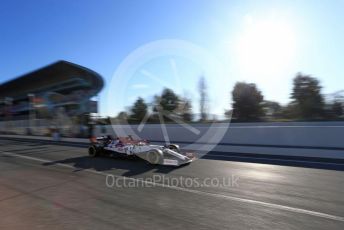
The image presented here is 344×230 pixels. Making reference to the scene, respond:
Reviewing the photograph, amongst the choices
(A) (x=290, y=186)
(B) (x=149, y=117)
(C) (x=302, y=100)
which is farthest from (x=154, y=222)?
(B) (x=149, y=117)

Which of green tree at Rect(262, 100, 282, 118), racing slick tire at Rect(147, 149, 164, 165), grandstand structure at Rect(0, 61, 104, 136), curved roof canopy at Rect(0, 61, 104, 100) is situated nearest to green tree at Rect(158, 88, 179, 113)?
grandstand structure at Rect(0, 61, 104, 136)

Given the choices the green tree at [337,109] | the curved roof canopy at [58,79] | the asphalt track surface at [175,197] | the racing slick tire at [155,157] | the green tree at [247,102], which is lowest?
the asphalt track surface at [175,197]

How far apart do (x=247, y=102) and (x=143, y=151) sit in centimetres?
2299

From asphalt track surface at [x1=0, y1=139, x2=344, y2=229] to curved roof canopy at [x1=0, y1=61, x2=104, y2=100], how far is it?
54.1m

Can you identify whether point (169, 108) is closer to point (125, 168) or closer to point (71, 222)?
point (125, 168)

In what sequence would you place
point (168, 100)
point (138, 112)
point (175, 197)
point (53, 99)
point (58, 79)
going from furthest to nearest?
point (58, 79), point (53, 99), point (168, 100), point (138, 112), point (175, 197)

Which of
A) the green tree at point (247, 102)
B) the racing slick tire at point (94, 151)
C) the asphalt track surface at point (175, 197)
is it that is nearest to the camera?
the asphalt track surface at point (175, 197)

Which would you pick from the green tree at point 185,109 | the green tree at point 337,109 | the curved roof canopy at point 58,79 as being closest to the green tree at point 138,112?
the green tree at point 185,109

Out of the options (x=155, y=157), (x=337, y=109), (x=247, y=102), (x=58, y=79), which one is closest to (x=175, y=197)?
(x=155, y=157)

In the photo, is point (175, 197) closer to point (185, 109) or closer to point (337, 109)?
point (337, 109)

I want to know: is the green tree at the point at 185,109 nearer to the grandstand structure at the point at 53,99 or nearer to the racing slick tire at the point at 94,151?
the grandstand structure at the point at 53,99

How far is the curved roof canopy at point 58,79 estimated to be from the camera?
67.4 m

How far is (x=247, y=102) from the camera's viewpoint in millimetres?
33406

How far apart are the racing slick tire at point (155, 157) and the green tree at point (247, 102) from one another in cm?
1837
